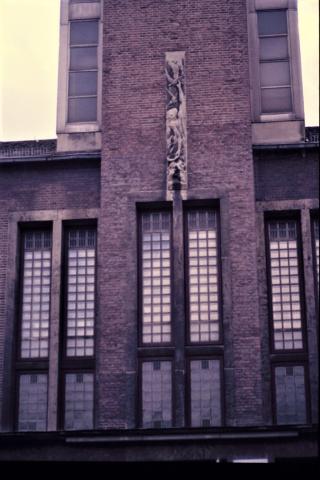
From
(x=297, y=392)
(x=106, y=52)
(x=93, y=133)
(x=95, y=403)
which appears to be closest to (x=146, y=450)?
(x=95, y=403)

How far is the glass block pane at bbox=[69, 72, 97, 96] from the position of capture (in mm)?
23422

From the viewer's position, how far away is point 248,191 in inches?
853

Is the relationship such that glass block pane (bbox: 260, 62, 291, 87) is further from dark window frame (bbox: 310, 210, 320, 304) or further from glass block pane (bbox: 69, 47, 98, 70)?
glass block pane (bbox: 69, 47, 98, 70)

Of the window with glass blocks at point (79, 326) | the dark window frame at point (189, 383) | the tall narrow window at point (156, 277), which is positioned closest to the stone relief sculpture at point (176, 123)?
the tall narrow window at point (156, 277)

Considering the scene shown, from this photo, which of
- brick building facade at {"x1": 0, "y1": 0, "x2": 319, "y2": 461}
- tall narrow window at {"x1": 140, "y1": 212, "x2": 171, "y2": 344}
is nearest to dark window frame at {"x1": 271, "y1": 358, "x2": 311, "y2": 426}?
brick building facade at {"x1": 0, "y1": 0, "x2": 319, "y2": 461}

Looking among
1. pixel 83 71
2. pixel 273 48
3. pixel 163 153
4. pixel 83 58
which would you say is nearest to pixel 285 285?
pixel 163 153

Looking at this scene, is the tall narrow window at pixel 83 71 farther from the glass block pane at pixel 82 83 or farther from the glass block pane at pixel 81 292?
the glass block pane at pixel 81 292

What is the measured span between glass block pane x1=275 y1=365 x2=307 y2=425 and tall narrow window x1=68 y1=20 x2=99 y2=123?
778 centimetres

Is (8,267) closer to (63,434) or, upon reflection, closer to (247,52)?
(63,434)

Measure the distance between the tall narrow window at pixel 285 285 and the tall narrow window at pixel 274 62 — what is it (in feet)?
9.92

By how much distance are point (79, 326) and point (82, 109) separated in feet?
18.0

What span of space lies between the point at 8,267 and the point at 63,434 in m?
4.30

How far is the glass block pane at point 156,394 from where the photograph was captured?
20562mm

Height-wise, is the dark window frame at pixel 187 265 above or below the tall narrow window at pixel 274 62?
below
